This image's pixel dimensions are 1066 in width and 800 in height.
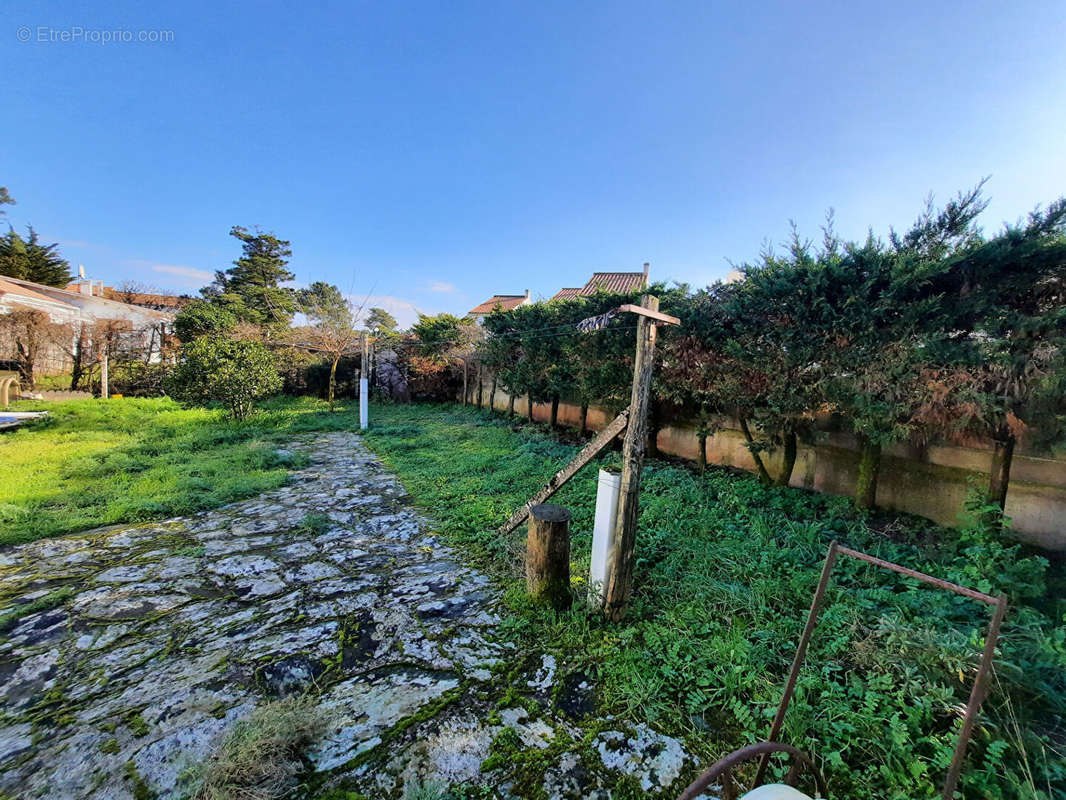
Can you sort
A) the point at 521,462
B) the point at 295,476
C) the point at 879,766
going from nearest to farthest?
the point at 879,766, the point at 295,476, the point at 521,462

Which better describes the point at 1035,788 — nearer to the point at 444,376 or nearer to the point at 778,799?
the point at 778,799

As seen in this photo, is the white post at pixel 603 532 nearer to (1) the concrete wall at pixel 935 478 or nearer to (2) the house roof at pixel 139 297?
(1) the concrete wall at pixel 935 478

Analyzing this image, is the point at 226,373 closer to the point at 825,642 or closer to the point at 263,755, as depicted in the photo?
the point at 263,755

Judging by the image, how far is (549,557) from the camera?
10.1 feet

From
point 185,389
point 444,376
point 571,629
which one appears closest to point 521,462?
point 571,629

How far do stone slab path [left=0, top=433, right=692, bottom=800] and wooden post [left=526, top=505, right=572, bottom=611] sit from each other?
452 mm

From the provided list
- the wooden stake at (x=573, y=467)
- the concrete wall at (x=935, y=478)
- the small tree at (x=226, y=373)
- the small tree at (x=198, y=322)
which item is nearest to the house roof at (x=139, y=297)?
the small tree at (x=198, y=322)

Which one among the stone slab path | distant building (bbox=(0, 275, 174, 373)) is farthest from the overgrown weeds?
distant building (bbox=(0, 275, 174, 373))

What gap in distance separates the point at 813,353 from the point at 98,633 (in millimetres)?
6773

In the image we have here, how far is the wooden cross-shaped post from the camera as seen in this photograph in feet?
9.53

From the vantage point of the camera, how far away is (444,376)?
17516mm

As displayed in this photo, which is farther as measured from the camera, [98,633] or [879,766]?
[98,633]

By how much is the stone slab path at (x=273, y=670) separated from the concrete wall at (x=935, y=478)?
434cm

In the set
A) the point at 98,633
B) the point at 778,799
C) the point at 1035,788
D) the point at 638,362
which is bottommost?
the point at 98,633
